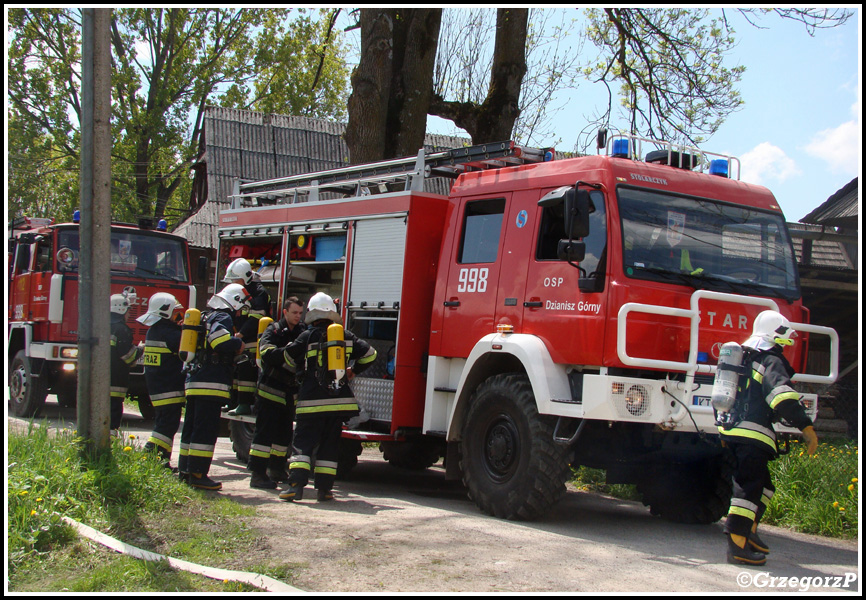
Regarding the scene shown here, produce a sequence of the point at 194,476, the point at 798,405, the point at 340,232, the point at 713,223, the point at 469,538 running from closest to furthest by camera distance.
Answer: the point at 798,405 → the point at 469,538 → the point at 713,223 → the point at 194,476 → the point at 340,232

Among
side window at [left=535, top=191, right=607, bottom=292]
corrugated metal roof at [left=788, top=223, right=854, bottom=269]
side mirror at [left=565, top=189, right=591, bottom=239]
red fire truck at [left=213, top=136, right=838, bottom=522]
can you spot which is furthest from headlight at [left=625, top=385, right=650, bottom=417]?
corrugated metal roof at [left=788, top=223, right=854, bottom=269]

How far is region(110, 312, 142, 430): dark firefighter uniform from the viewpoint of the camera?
9711 millimetres

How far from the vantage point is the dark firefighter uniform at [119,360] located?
31.9 ft

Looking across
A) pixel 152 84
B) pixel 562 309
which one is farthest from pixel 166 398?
pixel 152 84

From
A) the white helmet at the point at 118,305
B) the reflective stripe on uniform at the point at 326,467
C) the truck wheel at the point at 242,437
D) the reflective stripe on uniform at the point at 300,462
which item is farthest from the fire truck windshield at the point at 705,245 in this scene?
the white helmet at the point at 118,305

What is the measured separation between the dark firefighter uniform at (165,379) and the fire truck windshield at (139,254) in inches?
197

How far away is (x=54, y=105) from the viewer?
31688mm

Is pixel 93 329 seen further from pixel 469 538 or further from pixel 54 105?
pixel 54 105

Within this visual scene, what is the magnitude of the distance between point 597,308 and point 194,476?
376 cm

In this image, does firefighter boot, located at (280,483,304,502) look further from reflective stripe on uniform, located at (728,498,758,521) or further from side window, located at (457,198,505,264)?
reflective stripe on uniform, located at (728,498,758,521)

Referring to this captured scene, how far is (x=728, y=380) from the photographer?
221 inches

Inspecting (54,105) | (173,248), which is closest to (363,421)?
(173,248)

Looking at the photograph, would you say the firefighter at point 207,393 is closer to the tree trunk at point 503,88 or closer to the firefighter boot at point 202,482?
the firefighter boot at point 202,482

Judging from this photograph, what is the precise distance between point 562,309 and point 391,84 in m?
6.30
